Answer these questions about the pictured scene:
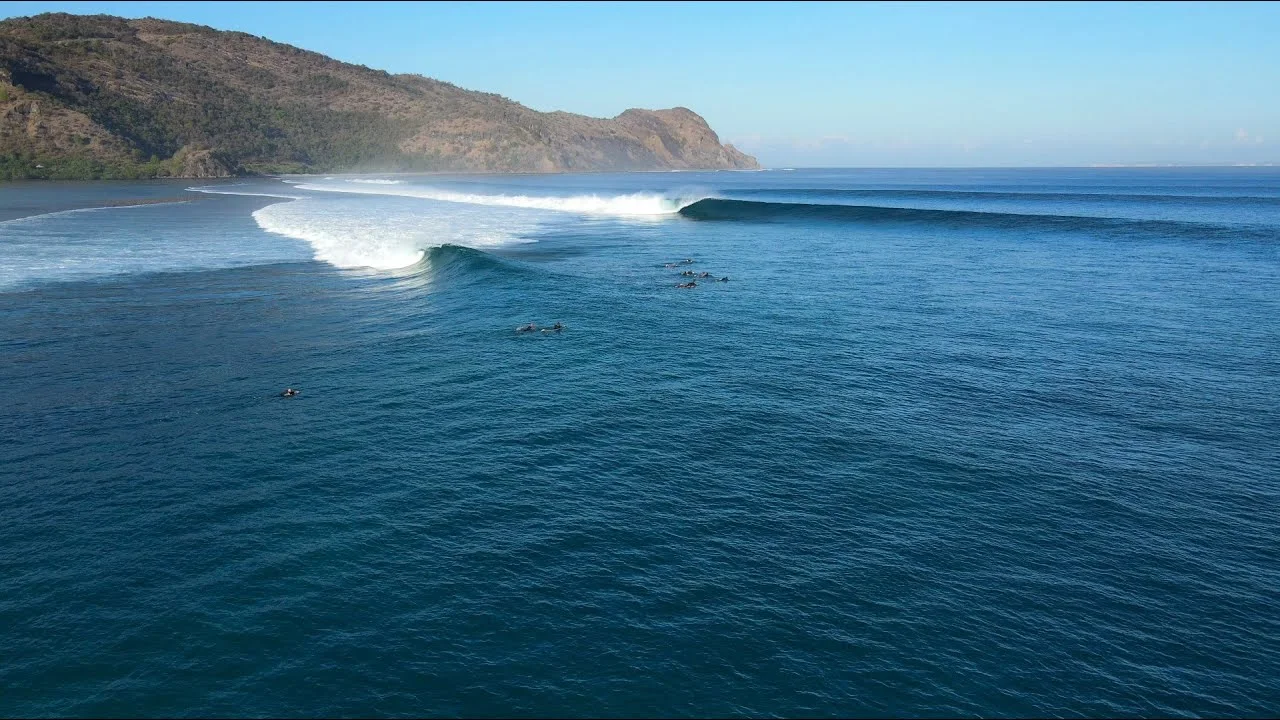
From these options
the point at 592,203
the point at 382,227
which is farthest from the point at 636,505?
the point at 592,203

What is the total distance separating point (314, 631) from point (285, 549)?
3125 millimetres

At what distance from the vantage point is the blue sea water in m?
12.0

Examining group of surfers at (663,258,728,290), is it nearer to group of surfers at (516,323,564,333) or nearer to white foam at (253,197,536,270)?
group of surfers at (516,323,564,333)

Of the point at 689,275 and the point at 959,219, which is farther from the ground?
the point at 959,219

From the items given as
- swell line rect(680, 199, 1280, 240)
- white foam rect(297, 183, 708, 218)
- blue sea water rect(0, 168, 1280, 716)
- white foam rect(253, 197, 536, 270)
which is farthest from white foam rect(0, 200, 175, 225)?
swell line rect(680, 199, 1280, 240)

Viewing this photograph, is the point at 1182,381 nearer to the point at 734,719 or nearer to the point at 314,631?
the point at 734,719

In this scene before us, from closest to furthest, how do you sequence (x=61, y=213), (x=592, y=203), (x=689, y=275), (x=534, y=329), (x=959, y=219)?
(x=534, y=329) → (x=689, y=275) → (x=61, y=213) → (x=959, y=219) → (x=592, y=203)

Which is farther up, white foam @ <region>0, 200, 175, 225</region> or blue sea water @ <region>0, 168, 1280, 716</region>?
white foam @ <region>0, 200, 175, 225</region>

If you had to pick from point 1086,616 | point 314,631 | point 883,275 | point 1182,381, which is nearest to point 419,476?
point 314,631

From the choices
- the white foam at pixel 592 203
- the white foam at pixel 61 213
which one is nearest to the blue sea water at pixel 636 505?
the white foam at pixel 61 213

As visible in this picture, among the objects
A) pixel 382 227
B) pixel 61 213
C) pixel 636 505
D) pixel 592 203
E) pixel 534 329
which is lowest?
pixel 636 505

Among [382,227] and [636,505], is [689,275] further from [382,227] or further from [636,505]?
[382,227]

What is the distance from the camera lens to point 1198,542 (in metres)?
15.9

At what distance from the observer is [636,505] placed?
56.9 feet
